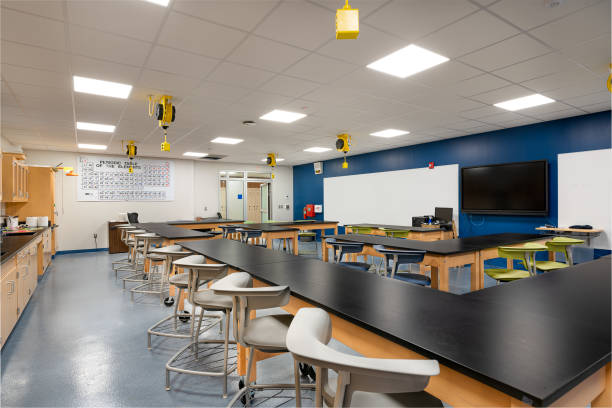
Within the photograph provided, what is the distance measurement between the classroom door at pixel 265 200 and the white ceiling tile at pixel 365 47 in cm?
881

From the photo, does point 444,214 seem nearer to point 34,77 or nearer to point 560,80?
point 560,80

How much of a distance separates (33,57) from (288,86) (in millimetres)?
2433

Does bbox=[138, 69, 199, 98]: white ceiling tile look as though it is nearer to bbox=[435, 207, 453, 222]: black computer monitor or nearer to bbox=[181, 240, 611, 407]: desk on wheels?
bbox=[181, 240, 611, 407]: desk on wheels

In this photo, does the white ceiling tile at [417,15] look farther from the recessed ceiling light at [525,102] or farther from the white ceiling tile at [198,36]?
the recessed ceiling light at [525,102]

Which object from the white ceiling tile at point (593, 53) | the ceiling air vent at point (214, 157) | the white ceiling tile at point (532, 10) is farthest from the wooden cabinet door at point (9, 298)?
the ceiling air vent at point (214, 157)

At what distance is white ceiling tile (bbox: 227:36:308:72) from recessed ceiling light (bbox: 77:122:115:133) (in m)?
3.69

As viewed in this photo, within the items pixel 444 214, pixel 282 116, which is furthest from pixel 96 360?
pixel 444 214

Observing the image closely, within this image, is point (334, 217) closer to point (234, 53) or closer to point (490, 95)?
point (490, 95)

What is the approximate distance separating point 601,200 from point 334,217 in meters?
6.50

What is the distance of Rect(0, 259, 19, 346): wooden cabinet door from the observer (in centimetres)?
264

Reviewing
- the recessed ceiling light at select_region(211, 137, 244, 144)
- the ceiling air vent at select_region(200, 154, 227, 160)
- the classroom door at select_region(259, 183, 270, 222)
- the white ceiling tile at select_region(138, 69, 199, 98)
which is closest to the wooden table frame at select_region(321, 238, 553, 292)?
the white ceiling tile at select_region(138, 69, 199, 98)

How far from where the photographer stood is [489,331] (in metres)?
0.99

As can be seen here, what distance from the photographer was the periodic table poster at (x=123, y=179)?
8.38 metres

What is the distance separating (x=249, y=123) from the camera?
543 centimetres
